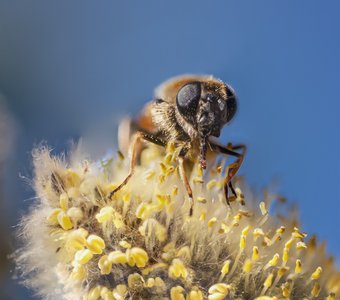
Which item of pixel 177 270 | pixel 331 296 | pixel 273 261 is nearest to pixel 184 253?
pixel 177 270

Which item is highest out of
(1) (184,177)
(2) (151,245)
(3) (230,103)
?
(3) (230,103)

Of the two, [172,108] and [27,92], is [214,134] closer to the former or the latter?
[172,108]

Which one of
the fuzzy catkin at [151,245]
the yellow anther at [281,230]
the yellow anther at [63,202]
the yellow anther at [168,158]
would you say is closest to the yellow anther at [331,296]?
the fuzzy catkin at [151,245]

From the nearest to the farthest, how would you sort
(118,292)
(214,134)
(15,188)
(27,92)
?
(118,292) → (214,134) → (15,188) → (27,92)

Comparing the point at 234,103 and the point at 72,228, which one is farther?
the point at 234,103

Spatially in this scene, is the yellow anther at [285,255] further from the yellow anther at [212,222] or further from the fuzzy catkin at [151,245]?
the yellow anther at [212,222]

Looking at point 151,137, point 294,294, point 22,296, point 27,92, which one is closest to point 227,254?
point 294,294

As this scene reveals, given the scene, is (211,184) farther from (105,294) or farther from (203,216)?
(105,294)
